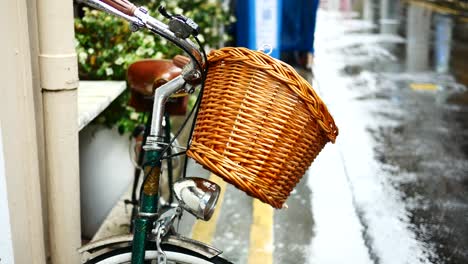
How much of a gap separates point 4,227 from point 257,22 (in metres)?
6.35

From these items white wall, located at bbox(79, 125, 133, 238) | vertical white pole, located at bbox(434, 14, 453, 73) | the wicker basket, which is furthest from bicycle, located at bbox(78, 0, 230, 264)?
vertical white pole, located at bbox(434, 14, 453, 73)

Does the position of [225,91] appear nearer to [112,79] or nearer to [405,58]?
[112,79]

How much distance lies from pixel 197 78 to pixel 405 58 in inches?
425

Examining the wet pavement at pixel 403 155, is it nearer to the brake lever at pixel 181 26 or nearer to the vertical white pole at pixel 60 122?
the vertical white pole at pixel 60 122

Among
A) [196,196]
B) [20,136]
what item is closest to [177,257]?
[196,196]

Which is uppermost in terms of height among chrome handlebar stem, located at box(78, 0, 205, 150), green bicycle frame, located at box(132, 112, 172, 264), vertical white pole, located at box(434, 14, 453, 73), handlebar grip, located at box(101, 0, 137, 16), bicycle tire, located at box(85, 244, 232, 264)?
handlebar grip, located at box(101, 0, 137, 16)

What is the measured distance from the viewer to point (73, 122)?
9.05 feet

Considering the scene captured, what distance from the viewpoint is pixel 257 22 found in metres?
8.48

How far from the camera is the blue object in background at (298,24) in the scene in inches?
372

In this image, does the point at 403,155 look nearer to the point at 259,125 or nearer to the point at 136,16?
the point at 259,125

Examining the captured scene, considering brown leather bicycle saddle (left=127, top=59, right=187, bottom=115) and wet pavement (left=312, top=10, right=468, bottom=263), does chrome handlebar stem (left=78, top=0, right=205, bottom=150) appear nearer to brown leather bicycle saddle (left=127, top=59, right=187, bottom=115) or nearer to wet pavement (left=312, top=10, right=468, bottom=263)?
brown leather bicycle saddle (left=127, top=59, right=187, bottom=115)

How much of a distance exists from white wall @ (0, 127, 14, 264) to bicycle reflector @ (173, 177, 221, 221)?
0.74 meters

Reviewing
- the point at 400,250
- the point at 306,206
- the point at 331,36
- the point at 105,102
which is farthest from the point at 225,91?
the point at 331,36

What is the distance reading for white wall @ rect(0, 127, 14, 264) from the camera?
247 centimetres
